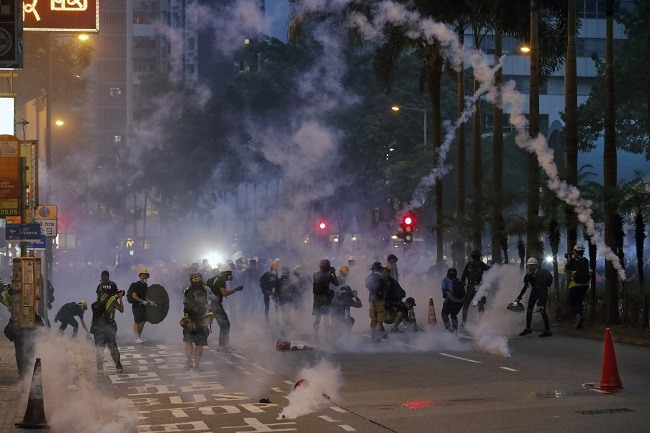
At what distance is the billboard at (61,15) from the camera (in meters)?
20.5

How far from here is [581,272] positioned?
27000 mm

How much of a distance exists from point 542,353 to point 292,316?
11.7 m

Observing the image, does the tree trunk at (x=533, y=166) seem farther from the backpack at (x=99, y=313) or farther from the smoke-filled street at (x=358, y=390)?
the backpack at (x=99, y=313)

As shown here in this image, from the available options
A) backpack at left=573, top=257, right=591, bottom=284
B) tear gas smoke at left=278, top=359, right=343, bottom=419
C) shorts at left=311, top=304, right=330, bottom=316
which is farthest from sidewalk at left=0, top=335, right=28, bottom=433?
backpack at left=573, top=257, right=591, bottom=284

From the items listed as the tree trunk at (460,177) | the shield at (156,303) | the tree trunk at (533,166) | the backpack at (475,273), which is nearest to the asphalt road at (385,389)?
the shield at (156,303)

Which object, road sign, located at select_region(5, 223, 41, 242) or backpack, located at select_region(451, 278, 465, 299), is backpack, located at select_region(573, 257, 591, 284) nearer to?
backpack, located at select_region(451, 278, 465, 299)

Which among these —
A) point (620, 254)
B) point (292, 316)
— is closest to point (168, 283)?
point (292, 316)

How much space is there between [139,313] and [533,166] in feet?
41.3

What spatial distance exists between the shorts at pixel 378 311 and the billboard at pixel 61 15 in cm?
874

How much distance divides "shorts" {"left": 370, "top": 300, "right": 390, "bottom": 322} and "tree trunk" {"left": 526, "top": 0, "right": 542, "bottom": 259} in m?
7.90

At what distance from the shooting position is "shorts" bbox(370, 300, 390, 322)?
85.9 ft

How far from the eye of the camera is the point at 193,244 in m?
101

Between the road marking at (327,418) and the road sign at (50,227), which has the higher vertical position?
the road sign at (50,227)

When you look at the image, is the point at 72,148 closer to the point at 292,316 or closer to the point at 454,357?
the point at 292,316
